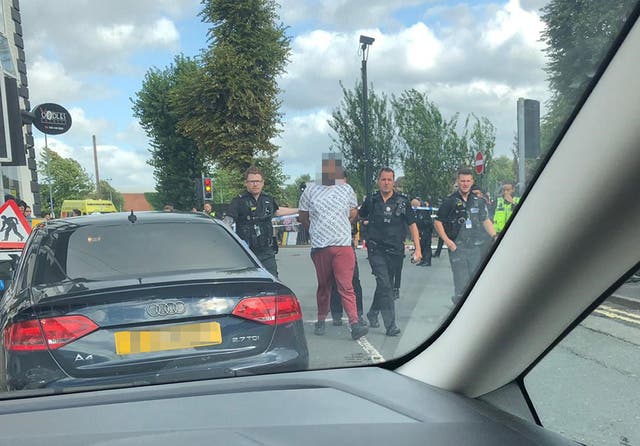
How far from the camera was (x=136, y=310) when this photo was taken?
2.00 metres

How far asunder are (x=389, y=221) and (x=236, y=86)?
1151 mm

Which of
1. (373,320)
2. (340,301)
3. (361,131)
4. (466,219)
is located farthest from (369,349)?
(361,131)

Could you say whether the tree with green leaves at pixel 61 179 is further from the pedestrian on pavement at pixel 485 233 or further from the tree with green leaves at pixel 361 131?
Result: the pedestrian on pavement at pixel 485 233

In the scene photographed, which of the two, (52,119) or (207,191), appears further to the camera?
(207,191)

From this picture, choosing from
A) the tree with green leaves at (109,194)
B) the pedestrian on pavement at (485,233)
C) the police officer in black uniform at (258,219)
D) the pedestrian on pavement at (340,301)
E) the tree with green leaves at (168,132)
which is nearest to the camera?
the pedestrian on pavement at (485,233)

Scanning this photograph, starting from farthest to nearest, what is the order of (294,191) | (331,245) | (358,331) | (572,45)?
(331,245), (358,331), (294,191), (572,45)

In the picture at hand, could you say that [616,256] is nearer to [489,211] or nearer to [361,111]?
[489,211]

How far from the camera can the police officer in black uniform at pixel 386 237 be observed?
2.24 metres

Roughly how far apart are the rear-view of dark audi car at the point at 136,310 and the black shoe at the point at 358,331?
37cm

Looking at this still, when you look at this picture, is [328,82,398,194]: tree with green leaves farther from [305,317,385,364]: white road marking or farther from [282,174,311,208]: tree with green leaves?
[305,317,385,364]: white road marking

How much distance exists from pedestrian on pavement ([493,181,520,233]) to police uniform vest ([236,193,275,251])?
1252 mm

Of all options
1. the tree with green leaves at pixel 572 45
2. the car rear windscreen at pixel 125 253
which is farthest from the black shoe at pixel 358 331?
the tree with green leaves at pixel 572 45

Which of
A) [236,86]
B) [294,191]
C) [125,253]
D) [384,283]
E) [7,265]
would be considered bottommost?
[384,283]

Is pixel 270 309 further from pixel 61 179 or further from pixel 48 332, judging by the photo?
pixel 61 179
